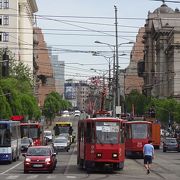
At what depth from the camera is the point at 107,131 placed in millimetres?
35812

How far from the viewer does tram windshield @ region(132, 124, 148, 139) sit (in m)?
58.2

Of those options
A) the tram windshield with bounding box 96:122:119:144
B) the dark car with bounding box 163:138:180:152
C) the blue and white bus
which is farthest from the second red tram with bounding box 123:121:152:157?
the tram windshield with bounding box 96:122:119:144

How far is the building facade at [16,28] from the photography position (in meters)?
132

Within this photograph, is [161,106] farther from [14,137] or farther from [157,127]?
[14,137]

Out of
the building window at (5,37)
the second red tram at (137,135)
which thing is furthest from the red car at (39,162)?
the building window at (5,37)

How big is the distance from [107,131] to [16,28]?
9899 centimetres

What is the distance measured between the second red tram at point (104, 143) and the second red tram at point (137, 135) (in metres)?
21.4

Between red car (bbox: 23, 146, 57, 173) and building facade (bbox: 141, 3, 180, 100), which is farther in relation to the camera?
building facade (bbox: 141, 3, 180, 100)

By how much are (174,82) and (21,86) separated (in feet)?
142

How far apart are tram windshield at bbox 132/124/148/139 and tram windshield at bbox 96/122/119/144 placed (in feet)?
73.6

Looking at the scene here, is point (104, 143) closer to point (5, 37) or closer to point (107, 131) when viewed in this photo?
point (107, 131)

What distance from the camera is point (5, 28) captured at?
13125 centimetres

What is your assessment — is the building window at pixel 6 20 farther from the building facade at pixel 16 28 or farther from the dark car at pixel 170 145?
the dark car at pixel 170 145

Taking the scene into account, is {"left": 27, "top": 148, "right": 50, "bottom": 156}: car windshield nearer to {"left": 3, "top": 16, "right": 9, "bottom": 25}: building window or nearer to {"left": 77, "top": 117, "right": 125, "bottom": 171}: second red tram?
{"left": 77, "top": 117, "right": 125, "bottom": 171}: second red tram
